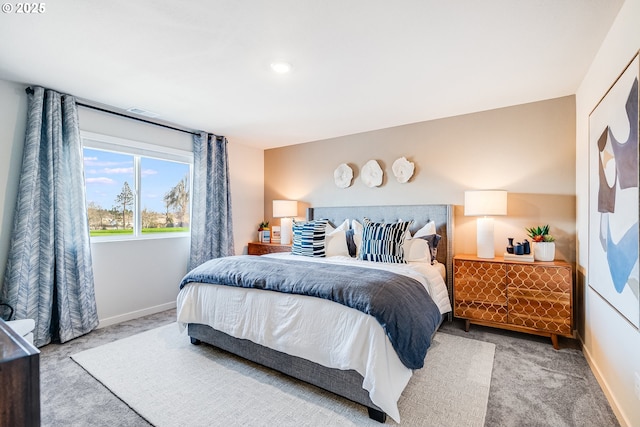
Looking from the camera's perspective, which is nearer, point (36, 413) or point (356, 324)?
point (36, 413)

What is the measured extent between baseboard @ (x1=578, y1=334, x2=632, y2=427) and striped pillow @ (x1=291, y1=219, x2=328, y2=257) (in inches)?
102

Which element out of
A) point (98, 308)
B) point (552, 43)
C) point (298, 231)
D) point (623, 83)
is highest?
point (552, 43)

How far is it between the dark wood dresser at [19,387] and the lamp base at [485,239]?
3.44 m

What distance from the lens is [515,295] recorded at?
2896mm

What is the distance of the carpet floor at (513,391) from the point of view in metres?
1.82

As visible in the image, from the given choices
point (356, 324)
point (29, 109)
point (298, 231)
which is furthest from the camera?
point (298, 231)

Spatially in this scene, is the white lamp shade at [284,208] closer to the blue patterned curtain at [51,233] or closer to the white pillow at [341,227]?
the white pillow at [341,227]

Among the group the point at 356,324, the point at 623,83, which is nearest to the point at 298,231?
the point at 356,324

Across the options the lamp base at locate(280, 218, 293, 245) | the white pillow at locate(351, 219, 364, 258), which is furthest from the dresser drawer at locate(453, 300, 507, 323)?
the lamp base at locate(280, 218, 293, 245)

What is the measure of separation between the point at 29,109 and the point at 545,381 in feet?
16.2

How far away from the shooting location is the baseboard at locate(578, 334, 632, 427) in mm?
1740

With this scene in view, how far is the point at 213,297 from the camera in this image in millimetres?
2592

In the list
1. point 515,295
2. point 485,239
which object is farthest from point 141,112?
point 515,295

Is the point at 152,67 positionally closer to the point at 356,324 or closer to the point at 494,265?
the point at 356,324
